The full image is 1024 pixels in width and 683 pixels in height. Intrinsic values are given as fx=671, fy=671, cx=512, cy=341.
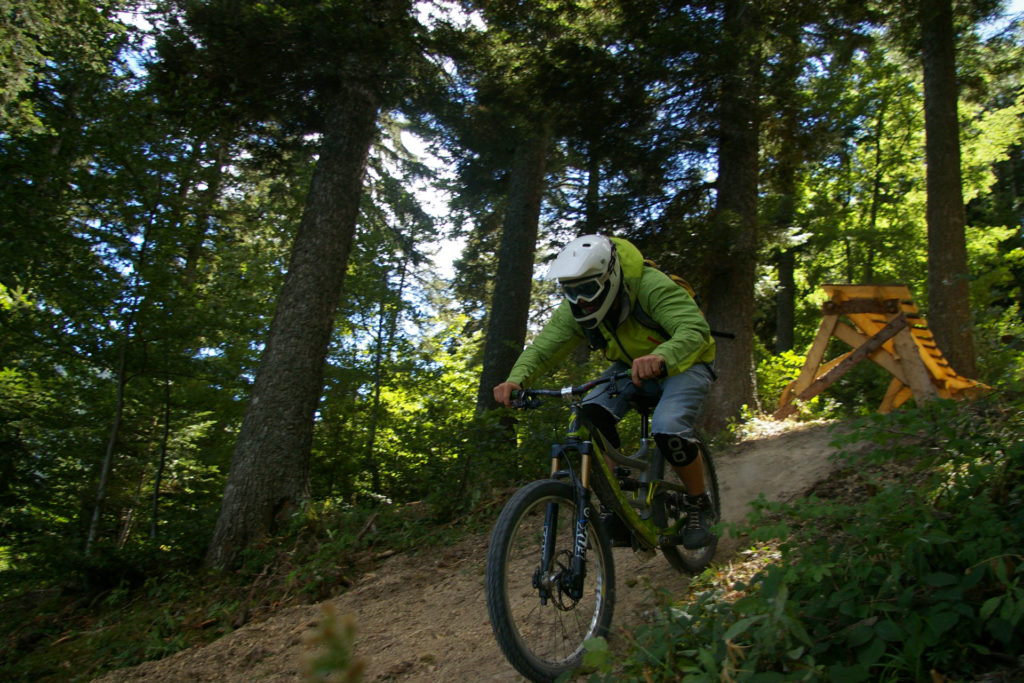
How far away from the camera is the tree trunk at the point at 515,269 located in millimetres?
11055

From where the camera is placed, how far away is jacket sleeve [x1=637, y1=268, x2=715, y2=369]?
145 inches

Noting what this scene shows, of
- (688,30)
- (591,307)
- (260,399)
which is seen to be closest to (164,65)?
(260,399)

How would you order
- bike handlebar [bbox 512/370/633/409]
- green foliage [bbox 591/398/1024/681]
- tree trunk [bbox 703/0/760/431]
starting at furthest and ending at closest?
tree trunk [bbox 703/0/760/431] → bike handlebar [bbox 512/370/633/409] → green foliage [bbox 591/398/1024/681]

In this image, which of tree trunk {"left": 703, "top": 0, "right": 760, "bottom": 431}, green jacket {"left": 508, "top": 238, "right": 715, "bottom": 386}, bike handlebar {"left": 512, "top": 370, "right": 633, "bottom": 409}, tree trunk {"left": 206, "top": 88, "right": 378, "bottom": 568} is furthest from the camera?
tree trunk {"left": 703, "top": 0, "right": 760, "bottom": 431}

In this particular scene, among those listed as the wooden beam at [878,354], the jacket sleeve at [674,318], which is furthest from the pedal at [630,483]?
the wooden beam at [878,354]

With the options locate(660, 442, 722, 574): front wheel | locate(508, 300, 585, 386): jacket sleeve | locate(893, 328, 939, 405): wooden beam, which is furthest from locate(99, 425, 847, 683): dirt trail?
locate(893, 328, 939, 405): wooden beam

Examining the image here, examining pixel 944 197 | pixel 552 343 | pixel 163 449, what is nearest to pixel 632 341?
pixel 552 343

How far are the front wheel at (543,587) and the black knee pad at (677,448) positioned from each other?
681 millimetres

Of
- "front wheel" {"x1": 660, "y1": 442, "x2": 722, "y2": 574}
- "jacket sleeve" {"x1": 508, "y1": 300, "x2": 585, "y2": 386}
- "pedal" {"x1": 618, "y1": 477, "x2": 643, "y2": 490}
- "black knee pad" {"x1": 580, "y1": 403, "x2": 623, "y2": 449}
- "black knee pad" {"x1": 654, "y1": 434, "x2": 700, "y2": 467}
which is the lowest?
"front wheel" {"x1": 660, "y1": 442, "x2": 722, "y2": 574}

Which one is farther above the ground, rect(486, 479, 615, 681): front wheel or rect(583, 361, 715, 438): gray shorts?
rect(583, 361, 715, 438): gray shorts

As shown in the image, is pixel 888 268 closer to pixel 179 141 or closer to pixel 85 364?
pixel 179 141

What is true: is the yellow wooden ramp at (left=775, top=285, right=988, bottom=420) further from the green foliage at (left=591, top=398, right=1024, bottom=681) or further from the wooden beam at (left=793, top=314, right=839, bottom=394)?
the green foliage at (left=591, top=398, right=1024, bottom=681)

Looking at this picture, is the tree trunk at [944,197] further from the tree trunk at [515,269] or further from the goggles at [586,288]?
the goggles at [586,288]

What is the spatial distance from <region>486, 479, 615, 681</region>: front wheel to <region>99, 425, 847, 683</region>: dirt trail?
0.33m
